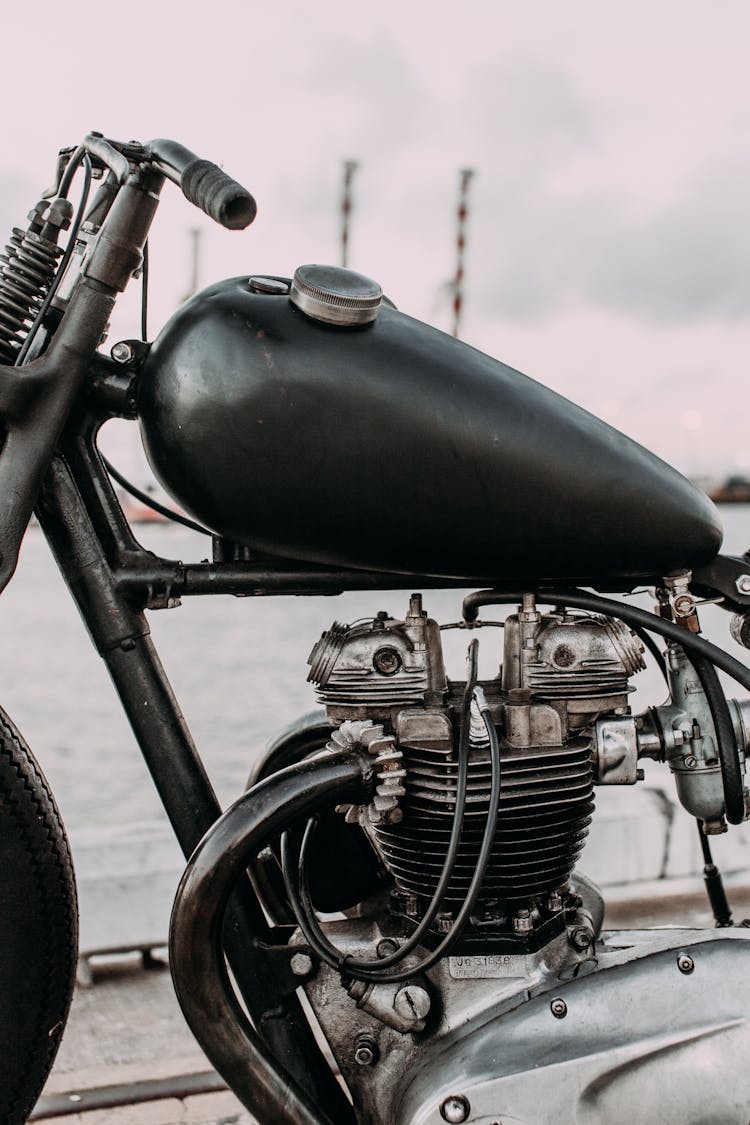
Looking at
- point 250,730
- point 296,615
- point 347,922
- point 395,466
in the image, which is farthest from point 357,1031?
point 296,615

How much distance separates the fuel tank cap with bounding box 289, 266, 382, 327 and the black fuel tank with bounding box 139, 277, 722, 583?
0.02m

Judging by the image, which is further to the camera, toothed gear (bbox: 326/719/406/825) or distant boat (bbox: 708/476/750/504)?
distant boat (bbox: 708/476/750/504)

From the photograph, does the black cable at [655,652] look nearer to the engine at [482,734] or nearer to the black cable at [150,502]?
the engine at [482,734]

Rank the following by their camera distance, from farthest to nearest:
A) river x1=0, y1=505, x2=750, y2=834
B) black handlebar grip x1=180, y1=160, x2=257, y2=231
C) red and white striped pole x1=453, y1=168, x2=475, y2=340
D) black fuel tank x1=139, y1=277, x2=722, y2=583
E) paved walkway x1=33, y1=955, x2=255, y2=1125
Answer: red and white striped pole x1=453, y1=168, x2=475, y2=340 → river x1=0, y1=505, x2=750, y2=834 → paved walkway x1=33, y1=955, x2=255, y2=1125 → black fuel tank x1=139, y1=277, x2=722, y2=583 → black handlebar grip x1=180, y1=160, x2=257, y2=231

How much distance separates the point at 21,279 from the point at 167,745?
700 millimetres

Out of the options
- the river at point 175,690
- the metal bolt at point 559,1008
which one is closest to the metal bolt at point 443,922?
the metal bolt at point 559,1008

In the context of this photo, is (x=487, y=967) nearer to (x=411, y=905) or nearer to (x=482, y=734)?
(x=411, y=905)

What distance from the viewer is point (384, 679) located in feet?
5.63

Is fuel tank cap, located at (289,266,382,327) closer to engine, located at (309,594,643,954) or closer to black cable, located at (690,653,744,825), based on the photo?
engine, located at (309,594,643,954)

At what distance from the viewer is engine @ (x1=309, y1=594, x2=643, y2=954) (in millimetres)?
1698

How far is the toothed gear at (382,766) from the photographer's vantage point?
168 centimetres

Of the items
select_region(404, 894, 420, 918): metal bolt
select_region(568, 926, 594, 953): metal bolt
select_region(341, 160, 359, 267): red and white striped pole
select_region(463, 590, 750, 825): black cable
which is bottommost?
select_region(568, 926, 594, 953): metal bolt

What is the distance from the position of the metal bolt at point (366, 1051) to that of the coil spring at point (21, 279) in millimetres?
1121

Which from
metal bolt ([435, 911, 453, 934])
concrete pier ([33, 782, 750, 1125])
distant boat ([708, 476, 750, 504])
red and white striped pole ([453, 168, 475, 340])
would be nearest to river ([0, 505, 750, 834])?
concrete pier ([33, 782, 750, 1125])
